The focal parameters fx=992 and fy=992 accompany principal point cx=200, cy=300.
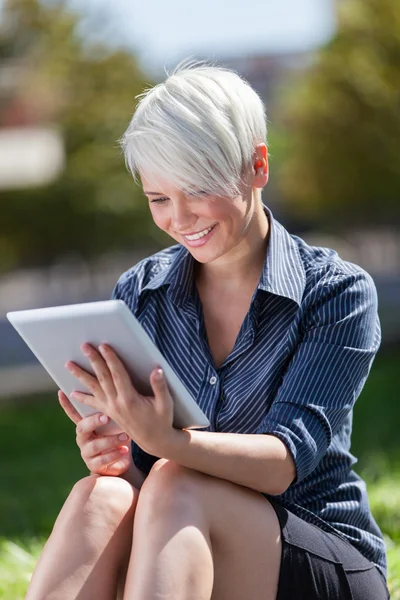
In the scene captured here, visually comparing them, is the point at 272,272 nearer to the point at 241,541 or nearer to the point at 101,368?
the point at 101,368

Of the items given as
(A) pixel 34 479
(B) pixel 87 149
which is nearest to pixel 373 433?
(A) pixel 34 479

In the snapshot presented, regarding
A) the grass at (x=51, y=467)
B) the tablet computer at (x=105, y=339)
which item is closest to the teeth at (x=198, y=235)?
the tablet computer at (x=105, y=339)

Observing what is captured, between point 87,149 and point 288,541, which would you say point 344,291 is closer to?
point 288,541

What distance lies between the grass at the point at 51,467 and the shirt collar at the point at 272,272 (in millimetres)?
1068

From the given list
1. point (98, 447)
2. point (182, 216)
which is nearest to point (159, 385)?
point (98, 447)

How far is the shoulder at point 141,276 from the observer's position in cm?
254

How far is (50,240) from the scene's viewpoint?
16.6 metres

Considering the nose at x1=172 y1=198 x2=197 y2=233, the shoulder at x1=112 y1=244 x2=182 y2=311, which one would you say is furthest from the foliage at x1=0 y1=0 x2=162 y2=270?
the nose at x1=172 y1=198 x2=197 y2=233

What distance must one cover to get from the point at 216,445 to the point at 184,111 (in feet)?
2.37

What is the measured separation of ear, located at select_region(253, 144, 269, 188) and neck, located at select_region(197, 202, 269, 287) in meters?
0.08

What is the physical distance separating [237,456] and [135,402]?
9.2 inches

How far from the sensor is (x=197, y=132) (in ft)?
7.00

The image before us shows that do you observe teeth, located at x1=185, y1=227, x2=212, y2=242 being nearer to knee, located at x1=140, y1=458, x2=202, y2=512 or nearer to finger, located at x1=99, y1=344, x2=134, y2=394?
finger, located at x1=99, y1=344, x2=134, y2=394

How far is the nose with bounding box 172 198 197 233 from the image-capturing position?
87.8 inches
